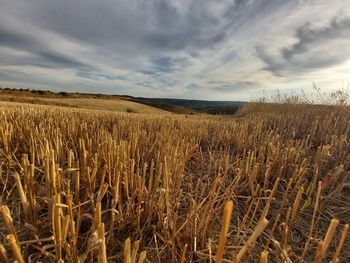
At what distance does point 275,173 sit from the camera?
254cm

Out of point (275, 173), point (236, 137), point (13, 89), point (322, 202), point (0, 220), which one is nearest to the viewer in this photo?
point (0, 220)

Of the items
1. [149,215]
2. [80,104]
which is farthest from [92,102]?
[149,215]

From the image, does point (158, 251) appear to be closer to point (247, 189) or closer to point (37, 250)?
point (37, 250)

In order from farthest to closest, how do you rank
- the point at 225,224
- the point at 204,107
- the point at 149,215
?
the point at 204,107, the point at 149,215, the point at 225,224

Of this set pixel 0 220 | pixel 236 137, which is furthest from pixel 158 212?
pixel 236 137

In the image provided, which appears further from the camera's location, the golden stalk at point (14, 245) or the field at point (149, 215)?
the field at point (149, 215)

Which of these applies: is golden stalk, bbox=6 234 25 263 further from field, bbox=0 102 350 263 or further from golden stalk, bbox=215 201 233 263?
golden stalk, bbox=215 201 233 263

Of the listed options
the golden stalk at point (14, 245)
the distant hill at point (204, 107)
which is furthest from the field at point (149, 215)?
the distant hill at point (204, 107)

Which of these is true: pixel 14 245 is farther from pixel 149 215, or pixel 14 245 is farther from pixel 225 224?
pixel 149 215

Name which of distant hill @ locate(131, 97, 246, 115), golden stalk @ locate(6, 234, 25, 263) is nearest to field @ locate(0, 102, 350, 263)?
golden stalk @ locate(6, 234, 25, 263)

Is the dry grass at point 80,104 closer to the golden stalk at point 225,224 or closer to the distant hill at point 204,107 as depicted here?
the distant hill at point 204,107

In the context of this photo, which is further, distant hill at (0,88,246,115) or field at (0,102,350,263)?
distant hill at (0,88,246,115)

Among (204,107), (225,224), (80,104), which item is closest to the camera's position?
(225,224)

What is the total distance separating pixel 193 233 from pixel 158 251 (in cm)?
21
